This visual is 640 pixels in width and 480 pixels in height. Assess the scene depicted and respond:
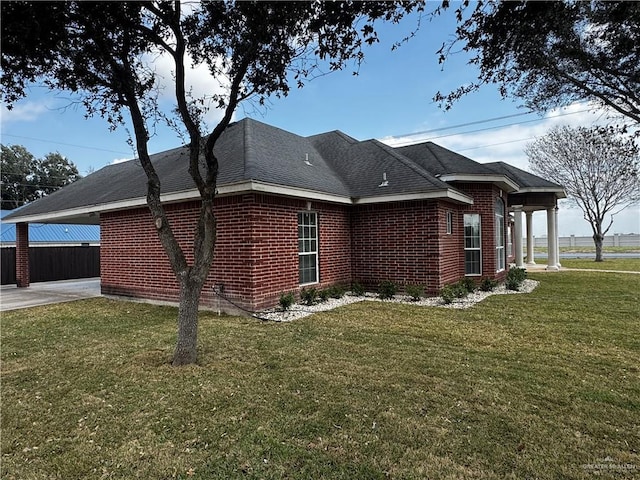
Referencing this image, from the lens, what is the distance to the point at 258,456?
2.88 m

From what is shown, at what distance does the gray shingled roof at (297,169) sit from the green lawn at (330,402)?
3871mm

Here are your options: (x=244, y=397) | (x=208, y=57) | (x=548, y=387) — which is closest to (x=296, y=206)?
(x=208, y=57)

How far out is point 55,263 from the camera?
1848 centimetres

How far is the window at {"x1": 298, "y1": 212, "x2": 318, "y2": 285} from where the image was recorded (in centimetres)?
973

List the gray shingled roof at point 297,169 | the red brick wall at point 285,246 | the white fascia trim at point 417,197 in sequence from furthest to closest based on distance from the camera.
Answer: the white fascia trim at point 417,197 < the gray shingled roof at point 297,169 < the red brick wall at point 285,246

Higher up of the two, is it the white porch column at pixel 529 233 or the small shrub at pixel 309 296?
the white porch column at pixel 529 233

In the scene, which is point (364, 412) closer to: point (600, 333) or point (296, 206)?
point (600, 333)

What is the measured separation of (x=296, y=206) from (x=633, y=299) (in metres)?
9.28

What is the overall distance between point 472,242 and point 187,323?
32.6 feet

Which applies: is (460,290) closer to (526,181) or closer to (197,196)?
(197,196)

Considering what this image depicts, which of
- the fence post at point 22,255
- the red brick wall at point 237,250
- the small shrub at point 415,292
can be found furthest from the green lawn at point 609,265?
the fence post at point 22,255

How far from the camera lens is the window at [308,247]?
383 inches

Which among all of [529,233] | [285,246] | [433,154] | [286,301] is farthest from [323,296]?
[529,233]

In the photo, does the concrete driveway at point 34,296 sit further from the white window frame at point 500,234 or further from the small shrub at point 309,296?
the white window frame at point 500,234
